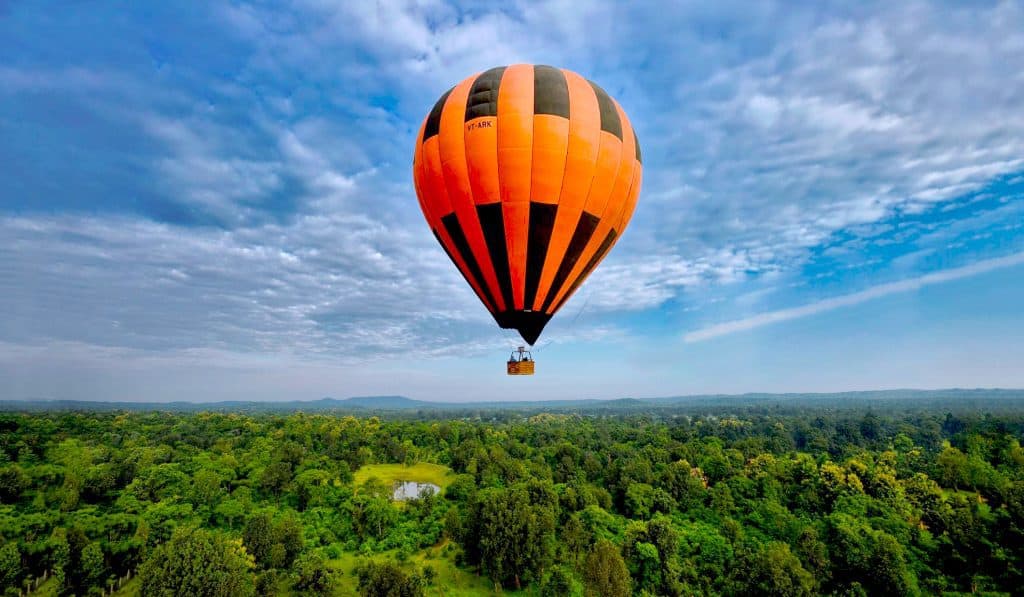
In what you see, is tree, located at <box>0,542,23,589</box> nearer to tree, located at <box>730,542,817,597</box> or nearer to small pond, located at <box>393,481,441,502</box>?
small pond, located at <box>393,481,441,502</box>

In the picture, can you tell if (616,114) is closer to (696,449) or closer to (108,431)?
→ (696,449)

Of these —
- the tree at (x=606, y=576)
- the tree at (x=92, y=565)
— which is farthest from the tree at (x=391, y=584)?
the tree at (x=92, y=565)

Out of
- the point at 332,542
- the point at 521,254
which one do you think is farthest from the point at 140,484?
the point at 521,254

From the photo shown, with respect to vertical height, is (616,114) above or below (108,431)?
above

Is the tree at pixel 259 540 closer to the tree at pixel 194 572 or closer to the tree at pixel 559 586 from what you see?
the tree at pixel 194 572

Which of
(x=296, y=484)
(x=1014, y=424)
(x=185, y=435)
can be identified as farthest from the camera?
(x=1014, y=424)

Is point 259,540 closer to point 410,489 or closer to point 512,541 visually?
point 512,541

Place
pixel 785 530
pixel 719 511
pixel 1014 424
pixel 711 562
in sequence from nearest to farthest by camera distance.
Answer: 1. pixel 711 562
2. pixel 785 530
3. pixel 719 511
4. pixel 1014 424
